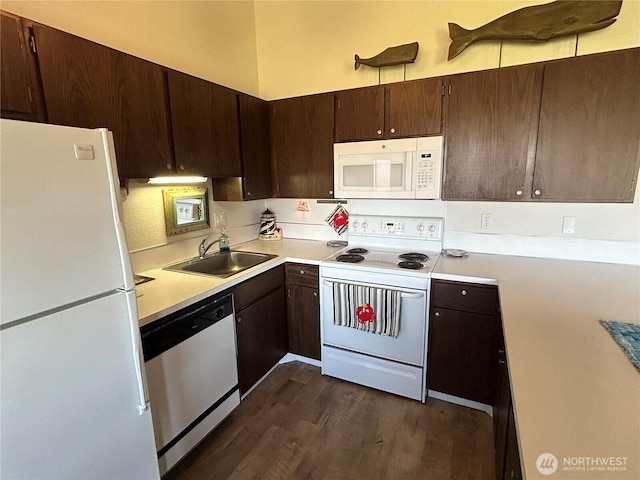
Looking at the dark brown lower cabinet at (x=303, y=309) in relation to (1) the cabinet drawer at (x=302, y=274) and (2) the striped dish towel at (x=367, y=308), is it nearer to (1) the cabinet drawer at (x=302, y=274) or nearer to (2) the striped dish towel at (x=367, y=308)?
(1) the cabinet drawer at (x=302, y=274)

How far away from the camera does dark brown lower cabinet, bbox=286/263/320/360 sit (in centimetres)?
239

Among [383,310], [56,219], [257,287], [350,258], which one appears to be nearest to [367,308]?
[383,310]

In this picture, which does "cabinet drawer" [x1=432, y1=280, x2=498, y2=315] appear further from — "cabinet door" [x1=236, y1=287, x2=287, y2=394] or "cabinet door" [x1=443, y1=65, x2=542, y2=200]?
"cabinet door" [x1=236, y1=287, x2=287, y2=394]

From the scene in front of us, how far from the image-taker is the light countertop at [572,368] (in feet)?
2.35

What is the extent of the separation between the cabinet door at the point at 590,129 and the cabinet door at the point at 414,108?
589 millimetres

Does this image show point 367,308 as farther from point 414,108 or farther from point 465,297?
point 414,108

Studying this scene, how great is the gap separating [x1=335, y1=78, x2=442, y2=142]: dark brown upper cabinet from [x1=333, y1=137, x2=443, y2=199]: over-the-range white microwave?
0.21ft

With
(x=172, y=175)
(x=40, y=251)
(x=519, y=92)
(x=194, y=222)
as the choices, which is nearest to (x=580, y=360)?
(x=519, y=92)

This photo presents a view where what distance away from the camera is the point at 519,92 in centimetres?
190

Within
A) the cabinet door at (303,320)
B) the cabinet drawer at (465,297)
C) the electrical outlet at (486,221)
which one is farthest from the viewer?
the cabinet door at (303,320)

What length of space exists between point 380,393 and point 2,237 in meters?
2.19

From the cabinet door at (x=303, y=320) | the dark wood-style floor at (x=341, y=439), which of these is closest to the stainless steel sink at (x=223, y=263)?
the cabinet door at (x=303, y=320)

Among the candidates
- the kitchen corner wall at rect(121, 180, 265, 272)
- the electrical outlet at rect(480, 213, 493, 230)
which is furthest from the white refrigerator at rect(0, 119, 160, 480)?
the electrical outlet at rect(480, 213, 493, 230)

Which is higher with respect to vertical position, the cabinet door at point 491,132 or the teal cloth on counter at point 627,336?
the cabinet door at point 491,132
